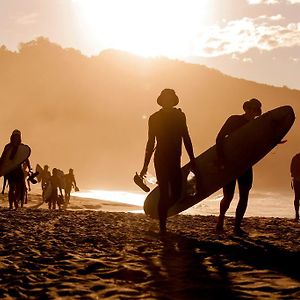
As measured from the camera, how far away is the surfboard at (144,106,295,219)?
732 centimetres

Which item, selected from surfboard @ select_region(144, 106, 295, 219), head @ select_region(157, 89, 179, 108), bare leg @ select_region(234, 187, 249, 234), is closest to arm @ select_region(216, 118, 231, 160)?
surfboard @ select_region(144, 106, 295, 219)

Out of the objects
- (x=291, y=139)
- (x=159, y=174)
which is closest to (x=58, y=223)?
(x=159, y=174)

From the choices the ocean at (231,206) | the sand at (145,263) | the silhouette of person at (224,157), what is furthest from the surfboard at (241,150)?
the ocean at (231,206)

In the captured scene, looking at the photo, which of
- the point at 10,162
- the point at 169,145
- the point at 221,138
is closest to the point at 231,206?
the point at 10,162

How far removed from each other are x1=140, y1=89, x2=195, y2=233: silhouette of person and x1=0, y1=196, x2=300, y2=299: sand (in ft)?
1.94

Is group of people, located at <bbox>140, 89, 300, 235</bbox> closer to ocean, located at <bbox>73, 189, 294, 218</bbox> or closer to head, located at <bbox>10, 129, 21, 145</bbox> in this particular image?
head, located at <bbox>10, 129, 21, 145</bbox>

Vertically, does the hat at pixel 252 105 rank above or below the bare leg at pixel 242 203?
above

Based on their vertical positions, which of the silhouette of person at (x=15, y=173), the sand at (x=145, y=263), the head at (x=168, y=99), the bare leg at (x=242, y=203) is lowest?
the sand at (x=145, y=263)

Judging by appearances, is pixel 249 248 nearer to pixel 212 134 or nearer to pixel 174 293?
pixel 174 293

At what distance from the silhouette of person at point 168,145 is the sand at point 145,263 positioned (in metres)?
0.59

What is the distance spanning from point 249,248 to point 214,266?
3.55 ft

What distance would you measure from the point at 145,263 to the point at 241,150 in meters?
3.10

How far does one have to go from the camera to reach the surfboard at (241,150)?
732cm

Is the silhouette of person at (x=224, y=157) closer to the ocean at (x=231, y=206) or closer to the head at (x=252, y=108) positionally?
the head at (x=252, y=108)
